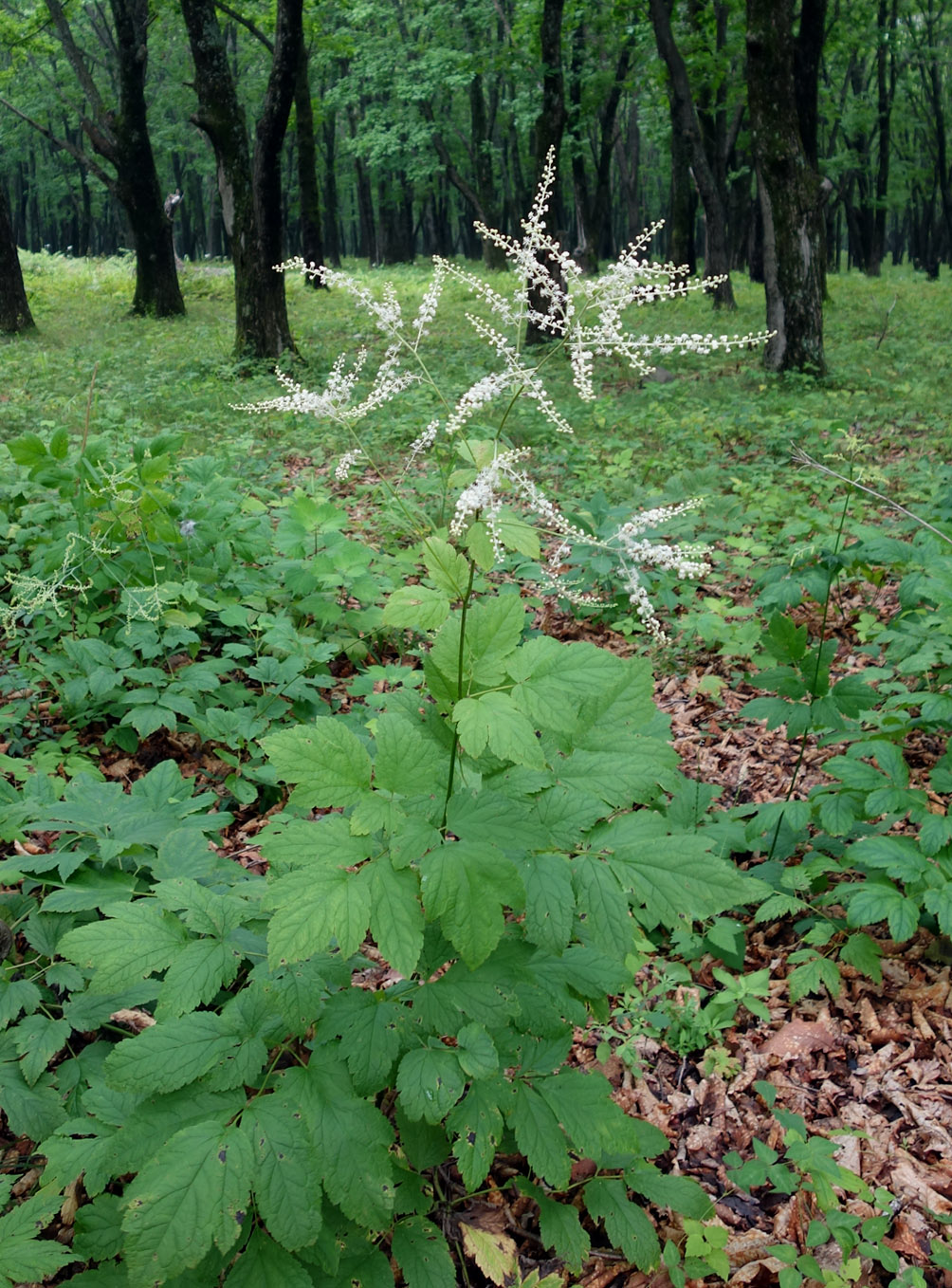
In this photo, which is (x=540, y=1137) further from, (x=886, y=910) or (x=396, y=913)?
(x=886, y=910)

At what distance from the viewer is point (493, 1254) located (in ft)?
5.79

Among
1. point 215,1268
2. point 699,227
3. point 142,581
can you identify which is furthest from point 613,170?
point 215,1268

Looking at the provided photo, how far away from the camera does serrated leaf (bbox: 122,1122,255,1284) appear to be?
4.12 feet

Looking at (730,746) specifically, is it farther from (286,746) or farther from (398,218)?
(398,218)

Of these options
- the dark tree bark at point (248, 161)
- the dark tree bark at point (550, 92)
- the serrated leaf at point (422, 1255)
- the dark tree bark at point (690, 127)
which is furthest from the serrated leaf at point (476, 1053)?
the dark tree bark at point (690, 127)

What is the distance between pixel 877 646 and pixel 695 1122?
7.58 feet

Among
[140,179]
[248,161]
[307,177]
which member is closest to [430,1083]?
[248,161]

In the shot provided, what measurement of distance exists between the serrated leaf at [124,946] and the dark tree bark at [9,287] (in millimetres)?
14302

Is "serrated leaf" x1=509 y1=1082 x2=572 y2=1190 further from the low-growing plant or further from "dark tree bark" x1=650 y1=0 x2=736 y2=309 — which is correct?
"dark tree bark" x1=650 y1=0 x2=736 y2=309

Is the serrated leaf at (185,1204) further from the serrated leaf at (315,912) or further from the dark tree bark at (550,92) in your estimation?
the dark tree bark at (550,92)

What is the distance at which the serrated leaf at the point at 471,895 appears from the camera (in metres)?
1.35

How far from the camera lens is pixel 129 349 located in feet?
40.3

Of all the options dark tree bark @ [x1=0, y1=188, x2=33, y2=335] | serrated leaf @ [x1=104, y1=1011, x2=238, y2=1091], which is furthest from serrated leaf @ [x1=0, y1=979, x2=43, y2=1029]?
dark tree bark @ [x1=0, y1=188, x2=33, y2=335]

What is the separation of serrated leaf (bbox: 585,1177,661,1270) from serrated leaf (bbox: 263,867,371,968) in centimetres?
97
